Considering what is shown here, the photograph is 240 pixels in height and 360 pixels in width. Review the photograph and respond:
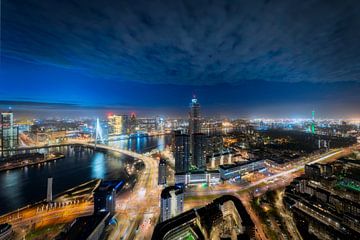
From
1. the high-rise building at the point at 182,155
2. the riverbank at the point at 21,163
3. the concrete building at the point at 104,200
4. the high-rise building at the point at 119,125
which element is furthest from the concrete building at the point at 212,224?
the high-rise building at the point at 119,125

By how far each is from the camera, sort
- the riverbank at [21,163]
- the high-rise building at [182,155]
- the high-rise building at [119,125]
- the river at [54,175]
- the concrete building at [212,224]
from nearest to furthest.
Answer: the concrete building at [212,224]
the river at [54,175]
the high-rise building at [182,155]
the riverbank at [21,163]
the high-rise building at [119,125]

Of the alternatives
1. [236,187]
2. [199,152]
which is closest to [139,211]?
[236,187]

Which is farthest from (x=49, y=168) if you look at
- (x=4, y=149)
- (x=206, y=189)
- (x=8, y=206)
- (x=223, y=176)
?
(x=223, y=176)

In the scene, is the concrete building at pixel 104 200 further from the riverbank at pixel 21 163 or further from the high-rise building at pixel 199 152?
the riverbank at pixel 21 163

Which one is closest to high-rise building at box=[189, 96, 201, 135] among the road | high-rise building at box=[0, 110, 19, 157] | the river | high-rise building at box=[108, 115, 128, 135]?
the river

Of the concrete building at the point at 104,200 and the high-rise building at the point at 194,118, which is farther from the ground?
the high-rise building at the point at 194,118

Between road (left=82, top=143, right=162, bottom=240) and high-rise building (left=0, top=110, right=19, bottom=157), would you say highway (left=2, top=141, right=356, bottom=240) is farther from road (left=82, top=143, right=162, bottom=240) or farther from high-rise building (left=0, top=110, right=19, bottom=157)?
high-rise building (left=0, top=110, right=19, bottom=157)

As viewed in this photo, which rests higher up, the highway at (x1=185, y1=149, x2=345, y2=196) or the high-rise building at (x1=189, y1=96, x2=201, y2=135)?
the high-rise building at (x1=189, y1=96, x2=201, y2=135)

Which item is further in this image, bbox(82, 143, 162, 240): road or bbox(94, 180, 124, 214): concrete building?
bbox(94, 180, 124, 214): concrete building
